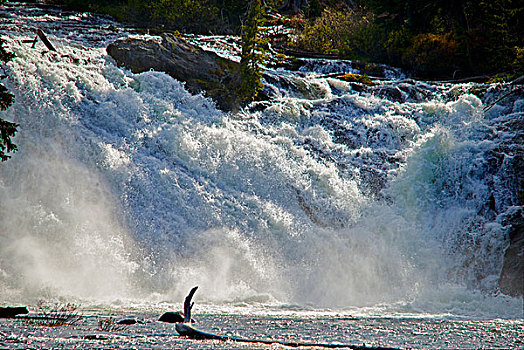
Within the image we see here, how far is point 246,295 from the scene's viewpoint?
11.9 meters

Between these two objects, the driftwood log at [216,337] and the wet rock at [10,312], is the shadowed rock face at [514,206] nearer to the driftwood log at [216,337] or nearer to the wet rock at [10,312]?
the driftwood log at [216,337]

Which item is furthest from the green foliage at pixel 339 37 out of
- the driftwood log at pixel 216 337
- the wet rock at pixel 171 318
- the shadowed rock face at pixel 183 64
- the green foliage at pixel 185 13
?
the driftwood log at pixel 216 337

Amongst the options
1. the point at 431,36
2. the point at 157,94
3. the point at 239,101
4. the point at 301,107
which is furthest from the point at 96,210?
the point at 431,36

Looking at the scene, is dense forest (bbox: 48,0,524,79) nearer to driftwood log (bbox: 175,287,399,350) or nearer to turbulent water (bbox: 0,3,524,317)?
turbulent water (bbox: 0,3,524,317)

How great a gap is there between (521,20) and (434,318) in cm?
2004

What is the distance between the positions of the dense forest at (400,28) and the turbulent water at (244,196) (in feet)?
19.9

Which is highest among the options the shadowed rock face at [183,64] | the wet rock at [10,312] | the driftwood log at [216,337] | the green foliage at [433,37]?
the green foliage at [433,37]

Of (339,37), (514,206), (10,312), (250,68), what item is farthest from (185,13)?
(10,312)

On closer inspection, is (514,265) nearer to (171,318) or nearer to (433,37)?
(171,318)

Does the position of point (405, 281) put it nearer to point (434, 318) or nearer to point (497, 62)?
point (434, 318)

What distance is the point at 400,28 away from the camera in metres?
27.7

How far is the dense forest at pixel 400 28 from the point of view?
24500mm

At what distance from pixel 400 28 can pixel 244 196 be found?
702 inches

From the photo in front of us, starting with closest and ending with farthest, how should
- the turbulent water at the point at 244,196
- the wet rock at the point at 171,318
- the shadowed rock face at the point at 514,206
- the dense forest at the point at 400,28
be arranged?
the wet rock at the point at 171,318 → the turbulent water at the point at 244,196 → the shadowed rock face at the point at 514,206 → the dense forest at the point at 400,28
